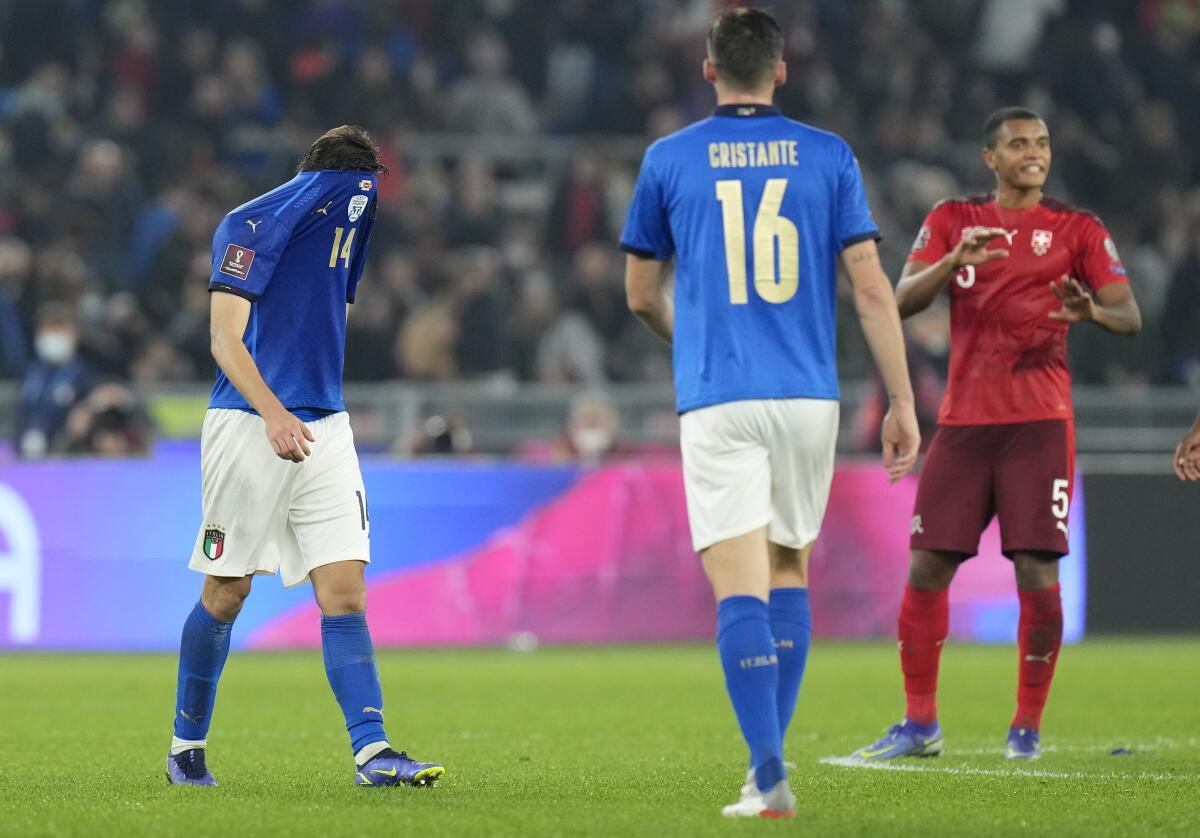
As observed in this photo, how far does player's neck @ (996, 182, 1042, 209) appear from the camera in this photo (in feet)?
25.7

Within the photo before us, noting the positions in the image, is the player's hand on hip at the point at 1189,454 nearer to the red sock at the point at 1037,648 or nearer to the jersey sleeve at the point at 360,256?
the red sock at the point at 1037,648

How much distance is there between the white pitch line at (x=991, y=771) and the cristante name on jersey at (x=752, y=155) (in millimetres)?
2402

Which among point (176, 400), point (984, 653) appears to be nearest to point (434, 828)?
point (984, 653)

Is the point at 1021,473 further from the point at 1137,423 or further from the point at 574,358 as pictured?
the point at 574,358

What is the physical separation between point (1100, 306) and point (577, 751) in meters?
2.62

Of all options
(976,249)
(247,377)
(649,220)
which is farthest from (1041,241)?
(247,377)

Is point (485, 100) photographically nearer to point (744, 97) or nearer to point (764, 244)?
point (744, 97)

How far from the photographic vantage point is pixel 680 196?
5.73 m

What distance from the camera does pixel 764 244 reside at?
18.7 ft

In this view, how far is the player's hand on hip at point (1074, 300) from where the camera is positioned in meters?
7.22

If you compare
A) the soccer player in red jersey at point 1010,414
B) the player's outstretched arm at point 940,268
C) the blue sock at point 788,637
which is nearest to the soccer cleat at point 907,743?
the soccer player in red jersey at point 1010,414

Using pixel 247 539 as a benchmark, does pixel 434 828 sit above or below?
below

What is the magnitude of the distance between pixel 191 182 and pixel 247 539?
40.5ft

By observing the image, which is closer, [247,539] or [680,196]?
[680,196]
